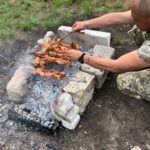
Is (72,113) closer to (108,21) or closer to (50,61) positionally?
(50,61)

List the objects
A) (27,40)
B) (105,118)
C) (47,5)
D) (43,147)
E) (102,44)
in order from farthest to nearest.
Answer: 1. (47,5)
2. (27,40)
3. (102,44)
4. (105,118)
5. (43,147)

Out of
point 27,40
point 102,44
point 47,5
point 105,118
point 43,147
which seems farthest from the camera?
point 47,5

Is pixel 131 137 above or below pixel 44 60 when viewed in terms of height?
below

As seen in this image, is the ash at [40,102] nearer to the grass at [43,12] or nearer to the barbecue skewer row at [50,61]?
the barbecue skewer row at [50,61]

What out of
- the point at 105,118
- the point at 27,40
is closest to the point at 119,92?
the point at 105,118

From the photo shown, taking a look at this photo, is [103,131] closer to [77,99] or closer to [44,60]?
[77,99]

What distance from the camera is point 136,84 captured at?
4293 mm

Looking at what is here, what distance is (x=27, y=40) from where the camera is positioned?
208 inches

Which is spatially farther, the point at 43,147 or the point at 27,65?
the point at 27,65

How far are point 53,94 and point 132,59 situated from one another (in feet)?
3.51

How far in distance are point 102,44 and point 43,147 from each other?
157cm

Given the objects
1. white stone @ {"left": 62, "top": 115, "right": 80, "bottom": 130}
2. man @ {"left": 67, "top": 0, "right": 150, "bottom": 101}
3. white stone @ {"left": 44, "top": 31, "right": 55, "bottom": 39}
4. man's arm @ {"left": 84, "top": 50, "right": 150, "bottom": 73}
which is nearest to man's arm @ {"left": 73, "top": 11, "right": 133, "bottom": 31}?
man @ {"left": 67, "top": 0, "right": 150, "bottom": 101}

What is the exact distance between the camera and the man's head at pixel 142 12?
339cm

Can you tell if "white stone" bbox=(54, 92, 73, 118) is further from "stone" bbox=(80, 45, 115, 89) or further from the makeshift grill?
"stone" bbox=(80, 45, 115, 89)
